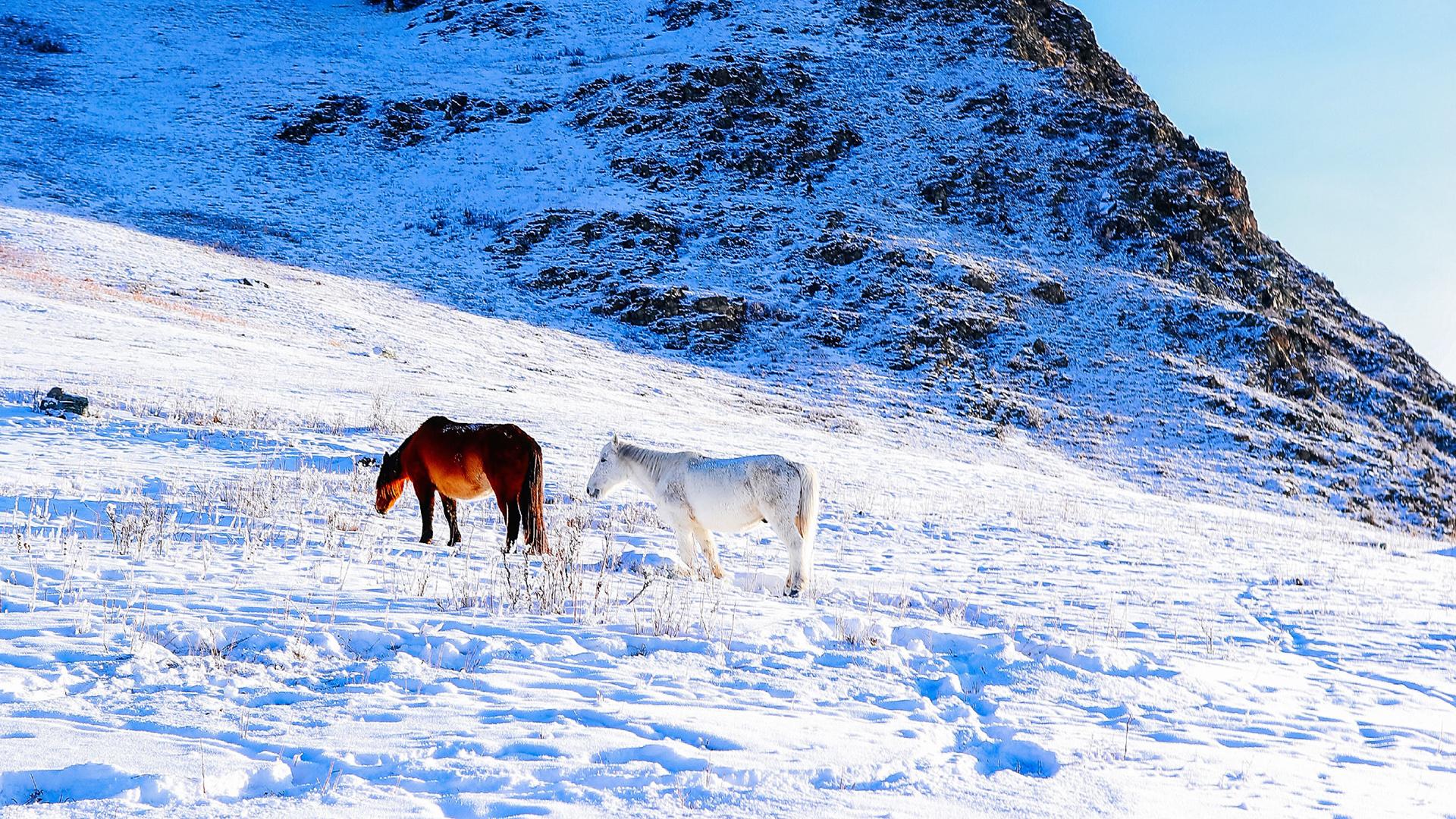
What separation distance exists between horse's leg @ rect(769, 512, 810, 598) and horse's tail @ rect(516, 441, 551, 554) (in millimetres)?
2398

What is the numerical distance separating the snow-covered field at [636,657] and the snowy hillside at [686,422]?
0.14ft

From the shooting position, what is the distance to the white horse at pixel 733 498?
8469 millimetres

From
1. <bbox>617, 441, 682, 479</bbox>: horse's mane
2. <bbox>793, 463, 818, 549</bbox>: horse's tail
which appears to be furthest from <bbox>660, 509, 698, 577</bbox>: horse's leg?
<bbox>793, 463, 818, 549</bbox>: horse's tail

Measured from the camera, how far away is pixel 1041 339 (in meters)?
43.1

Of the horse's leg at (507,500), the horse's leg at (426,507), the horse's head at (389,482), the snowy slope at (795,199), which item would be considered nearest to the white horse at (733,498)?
the horse's leg at (507,500)

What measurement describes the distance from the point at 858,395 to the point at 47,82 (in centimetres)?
5535

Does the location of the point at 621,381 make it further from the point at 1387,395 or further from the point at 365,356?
the point at 1387,395

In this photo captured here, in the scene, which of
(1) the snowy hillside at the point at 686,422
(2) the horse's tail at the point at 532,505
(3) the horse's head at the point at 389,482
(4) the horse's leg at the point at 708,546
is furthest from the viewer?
(3) the horse's head at the point at 389,482

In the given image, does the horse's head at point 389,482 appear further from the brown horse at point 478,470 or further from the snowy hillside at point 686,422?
the snowy hillside at point 686,422

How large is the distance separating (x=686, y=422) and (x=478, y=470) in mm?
15800

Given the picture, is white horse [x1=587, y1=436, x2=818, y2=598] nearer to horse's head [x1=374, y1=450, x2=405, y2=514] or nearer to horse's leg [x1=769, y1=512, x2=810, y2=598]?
horse's leg [x1=769, y1=512, x2=810, y2=598]

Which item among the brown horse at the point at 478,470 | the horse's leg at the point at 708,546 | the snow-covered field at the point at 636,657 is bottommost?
the snow-covered field at the point at 636,657

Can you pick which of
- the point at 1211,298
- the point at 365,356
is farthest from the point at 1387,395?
the point at 365,356

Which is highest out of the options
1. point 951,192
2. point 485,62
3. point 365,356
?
point 485,62
